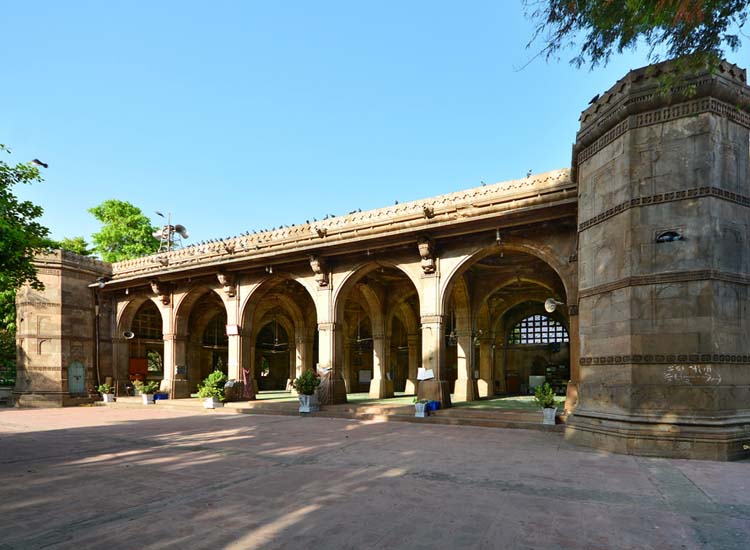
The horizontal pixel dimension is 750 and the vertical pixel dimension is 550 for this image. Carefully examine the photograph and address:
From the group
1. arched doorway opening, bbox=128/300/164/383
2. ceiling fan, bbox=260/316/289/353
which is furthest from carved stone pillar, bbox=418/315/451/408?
arched doorway opening, bbox=128/300/164/383

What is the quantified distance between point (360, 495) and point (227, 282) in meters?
15.7

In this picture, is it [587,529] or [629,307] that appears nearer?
[587,529]

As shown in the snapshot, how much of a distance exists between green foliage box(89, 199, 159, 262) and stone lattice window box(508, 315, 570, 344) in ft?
88.8

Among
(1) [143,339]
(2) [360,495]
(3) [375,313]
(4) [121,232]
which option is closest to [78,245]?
(4) [121,232]

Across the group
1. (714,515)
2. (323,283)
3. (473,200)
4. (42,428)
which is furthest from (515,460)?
(42,428)

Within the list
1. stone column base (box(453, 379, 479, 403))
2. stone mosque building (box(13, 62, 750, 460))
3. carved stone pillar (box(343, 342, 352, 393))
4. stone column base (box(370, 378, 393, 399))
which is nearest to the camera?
stone mosque building (box(13, 62, 750, 460))

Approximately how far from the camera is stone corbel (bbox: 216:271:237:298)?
20609 mm

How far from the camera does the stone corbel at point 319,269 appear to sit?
18000mm

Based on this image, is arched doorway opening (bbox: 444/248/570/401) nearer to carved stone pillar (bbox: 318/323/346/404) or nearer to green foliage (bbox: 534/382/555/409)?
green foliage (bbox: 534/382/555/409)

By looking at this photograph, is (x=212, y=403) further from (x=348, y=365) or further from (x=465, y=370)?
(x=465, y=370)

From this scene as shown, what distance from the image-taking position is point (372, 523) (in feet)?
17.6

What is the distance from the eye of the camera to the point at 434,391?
15.8 metres

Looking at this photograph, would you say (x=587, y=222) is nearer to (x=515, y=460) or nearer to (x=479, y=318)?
(x=515, y=460)

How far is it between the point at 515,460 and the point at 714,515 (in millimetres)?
3499
